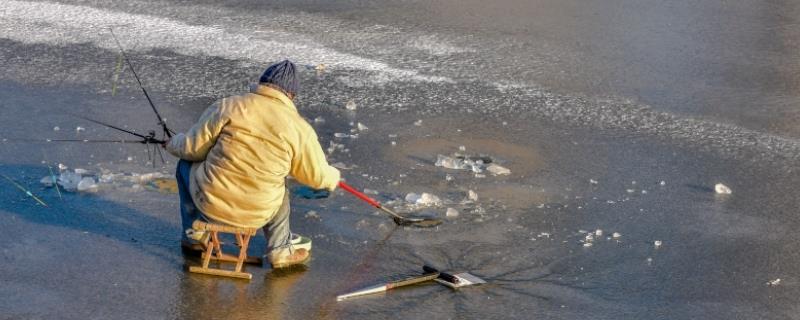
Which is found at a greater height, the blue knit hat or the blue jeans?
the blue knit hat

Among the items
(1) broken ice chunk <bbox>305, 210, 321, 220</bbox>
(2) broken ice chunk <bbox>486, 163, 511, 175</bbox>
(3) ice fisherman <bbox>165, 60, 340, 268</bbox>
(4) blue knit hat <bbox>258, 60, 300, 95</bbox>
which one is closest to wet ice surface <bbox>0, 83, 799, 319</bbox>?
(1) broken ice chunk <bbox>305, 210, 321, 220</bbox>

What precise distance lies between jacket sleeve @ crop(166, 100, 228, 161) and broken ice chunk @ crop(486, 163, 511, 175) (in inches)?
91.8

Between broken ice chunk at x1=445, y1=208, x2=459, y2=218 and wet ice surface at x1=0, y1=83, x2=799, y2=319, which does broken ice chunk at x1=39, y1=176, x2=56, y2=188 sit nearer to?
wet ice surface at x1=0, y1=83, x2=799, y2=319

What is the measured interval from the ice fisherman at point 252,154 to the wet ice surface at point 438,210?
1.25 feet

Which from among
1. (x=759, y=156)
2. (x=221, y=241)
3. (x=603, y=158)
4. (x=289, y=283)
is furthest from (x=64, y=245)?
(x=759, y=156)

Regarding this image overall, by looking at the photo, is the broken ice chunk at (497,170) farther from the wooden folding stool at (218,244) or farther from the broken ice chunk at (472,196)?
the wooden folding stool at (218,244)

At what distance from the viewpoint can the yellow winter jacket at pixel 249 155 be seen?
5586 millimetres

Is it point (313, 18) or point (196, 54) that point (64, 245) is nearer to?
point (196, 54)

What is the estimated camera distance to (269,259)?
5859mm

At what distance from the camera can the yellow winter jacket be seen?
559 centimetres

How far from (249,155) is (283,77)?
43 cm

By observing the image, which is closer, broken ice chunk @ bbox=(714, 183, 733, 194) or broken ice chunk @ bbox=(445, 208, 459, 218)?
broken ice chunk @ bbox=(445, 208, 459, 218)

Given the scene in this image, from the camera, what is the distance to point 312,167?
569 centimetres

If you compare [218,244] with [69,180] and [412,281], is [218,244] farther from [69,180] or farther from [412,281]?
[69,180]
